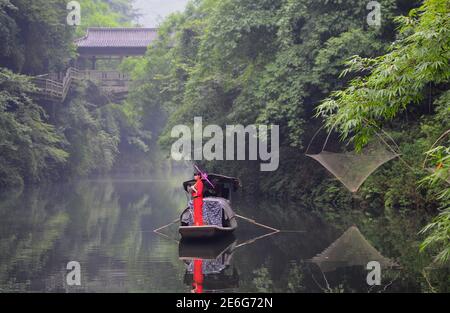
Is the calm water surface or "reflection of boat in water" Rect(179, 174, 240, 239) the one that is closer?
the calm water surface

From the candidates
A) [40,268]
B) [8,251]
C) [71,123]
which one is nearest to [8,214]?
[8,251]

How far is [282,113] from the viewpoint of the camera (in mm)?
21562

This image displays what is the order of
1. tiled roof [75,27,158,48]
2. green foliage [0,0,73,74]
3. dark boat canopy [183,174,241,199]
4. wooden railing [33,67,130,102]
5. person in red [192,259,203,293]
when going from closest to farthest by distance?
person in red [192,259,203,293]
dark boat canopy [183,174,241,199]
green foliage [0,0,73,74]
wooden railing [33,67,130,102]
tiled roof [75,27,158,48]

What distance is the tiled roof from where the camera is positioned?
4647cm

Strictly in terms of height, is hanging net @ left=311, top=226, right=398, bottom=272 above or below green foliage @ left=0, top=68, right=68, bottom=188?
below

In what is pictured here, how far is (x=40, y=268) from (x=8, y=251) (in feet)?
6.13

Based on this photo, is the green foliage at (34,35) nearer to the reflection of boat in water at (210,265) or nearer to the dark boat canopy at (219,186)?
the dark boat canopy at (219,186)

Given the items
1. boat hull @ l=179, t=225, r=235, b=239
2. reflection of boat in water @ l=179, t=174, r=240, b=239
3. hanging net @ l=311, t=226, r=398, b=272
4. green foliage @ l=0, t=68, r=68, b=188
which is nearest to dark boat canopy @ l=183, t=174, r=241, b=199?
reflection of boat in water @ l=179, t=174, r=240, b=239

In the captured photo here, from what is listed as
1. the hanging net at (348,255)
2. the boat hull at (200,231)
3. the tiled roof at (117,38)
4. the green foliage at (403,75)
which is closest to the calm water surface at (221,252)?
the hanging net at (348,255)

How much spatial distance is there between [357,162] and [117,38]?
1316 inches

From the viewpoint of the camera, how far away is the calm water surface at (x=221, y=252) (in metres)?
10.1

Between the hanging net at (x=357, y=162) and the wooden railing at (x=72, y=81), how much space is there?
15918 mm

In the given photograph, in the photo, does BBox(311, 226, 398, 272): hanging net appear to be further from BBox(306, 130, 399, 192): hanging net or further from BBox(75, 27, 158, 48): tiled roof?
BBox(75, 27, 158, 48): tiled roof

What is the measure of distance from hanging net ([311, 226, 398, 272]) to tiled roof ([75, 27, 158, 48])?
3407 cm
